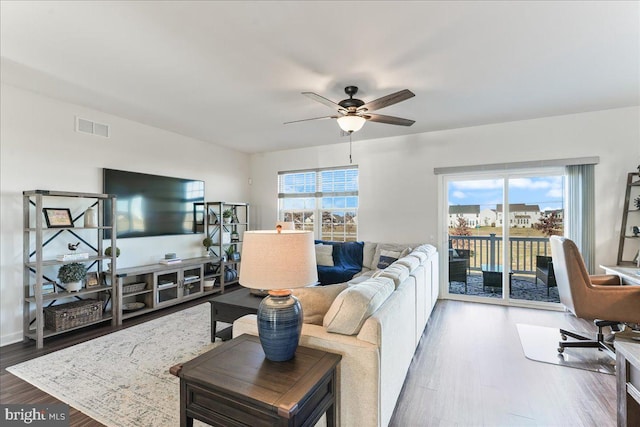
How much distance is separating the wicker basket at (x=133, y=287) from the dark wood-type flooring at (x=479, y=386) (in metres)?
0.54

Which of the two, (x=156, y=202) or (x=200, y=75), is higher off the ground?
(x=200, y=75)

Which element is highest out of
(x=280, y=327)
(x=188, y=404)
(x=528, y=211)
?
(x=528, y=211)

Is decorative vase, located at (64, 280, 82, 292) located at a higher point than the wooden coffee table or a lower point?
higher

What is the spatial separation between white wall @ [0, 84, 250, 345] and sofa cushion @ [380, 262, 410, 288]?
12.4 ft

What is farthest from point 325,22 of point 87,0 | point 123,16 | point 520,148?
point 520,148

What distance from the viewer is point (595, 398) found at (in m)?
2.23

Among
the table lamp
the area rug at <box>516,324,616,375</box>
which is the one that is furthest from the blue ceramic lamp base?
the area rug at <box>516,324,616,375</box>

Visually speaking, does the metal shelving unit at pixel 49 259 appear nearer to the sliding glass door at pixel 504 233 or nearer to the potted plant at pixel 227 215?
the potted plant at pixel 227 215

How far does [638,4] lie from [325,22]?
2.07 meters

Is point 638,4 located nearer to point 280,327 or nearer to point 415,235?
point 280,327

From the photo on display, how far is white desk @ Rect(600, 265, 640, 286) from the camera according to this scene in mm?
3073

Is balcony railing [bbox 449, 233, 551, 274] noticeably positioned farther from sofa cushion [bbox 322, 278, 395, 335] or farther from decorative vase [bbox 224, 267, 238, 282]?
decorative vase [bbox 224, 267, 238, 282]

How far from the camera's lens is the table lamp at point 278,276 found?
4.66 feet

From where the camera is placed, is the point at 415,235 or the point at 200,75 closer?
the point at 200,75
